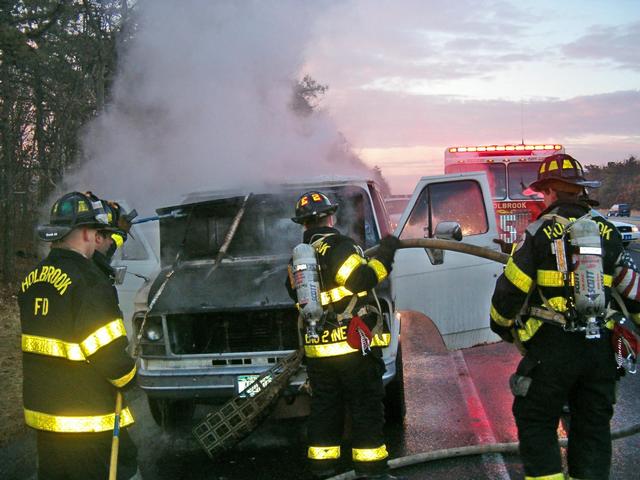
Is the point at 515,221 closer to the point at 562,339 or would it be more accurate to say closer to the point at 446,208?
the point at 446,208

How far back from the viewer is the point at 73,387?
8.73ft

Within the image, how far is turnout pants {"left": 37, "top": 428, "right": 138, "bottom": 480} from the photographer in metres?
2.64

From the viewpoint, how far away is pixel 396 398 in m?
4.89

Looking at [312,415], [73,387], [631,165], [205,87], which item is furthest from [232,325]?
[631,165]

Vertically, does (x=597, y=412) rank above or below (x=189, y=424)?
above

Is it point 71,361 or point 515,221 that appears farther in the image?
point 515,221

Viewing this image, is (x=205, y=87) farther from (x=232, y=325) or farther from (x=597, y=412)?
(x=597, y=412)

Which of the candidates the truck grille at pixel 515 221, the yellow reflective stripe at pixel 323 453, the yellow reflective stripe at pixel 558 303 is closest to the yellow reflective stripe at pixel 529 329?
the yellow reflective stripe at pixel 558 303

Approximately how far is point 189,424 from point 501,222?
6.94 m

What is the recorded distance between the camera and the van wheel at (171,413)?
5031 mm

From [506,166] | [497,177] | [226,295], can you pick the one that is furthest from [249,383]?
[506,166]

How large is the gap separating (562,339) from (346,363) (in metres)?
1.25

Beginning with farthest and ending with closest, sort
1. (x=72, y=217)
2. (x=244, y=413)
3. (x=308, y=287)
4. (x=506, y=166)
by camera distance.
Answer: (x=506, y=166) → (x=244, y=413) → (x=308, y=287) → (x=72, y=217)

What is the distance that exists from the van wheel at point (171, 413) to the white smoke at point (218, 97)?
2350 mm
